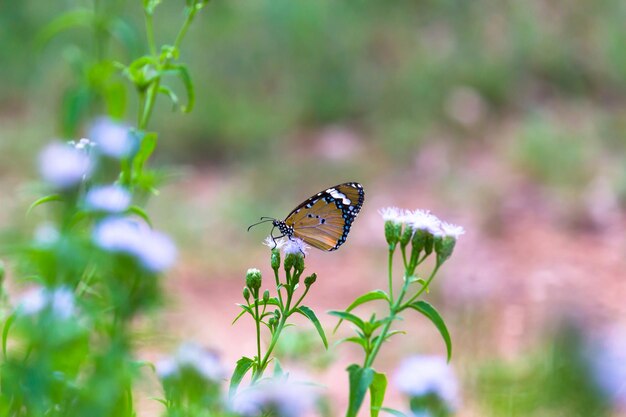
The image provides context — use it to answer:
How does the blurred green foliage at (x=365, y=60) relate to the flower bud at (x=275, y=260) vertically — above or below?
above

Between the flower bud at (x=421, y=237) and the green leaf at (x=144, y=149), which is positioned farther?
the green leaf at (x=144, y=149)

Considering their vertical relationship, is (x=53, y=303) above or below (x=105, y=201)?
below

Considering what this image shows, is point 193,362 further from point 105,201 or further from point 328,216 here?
point 328,216

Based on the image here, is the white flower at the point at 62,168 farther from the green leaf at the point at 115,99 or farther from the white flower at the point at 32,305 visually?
the green leaf at the point at 115,99

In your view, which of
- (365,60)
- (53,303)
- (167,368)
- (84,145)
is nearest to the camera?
(53,303)

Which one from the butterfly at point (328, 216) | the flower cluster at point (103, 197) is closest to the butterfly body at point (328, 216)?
the butterfly at point (328, 216)

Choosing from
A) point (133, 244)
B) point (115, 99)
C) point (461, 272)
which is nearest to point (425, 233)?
point (133, 244)
